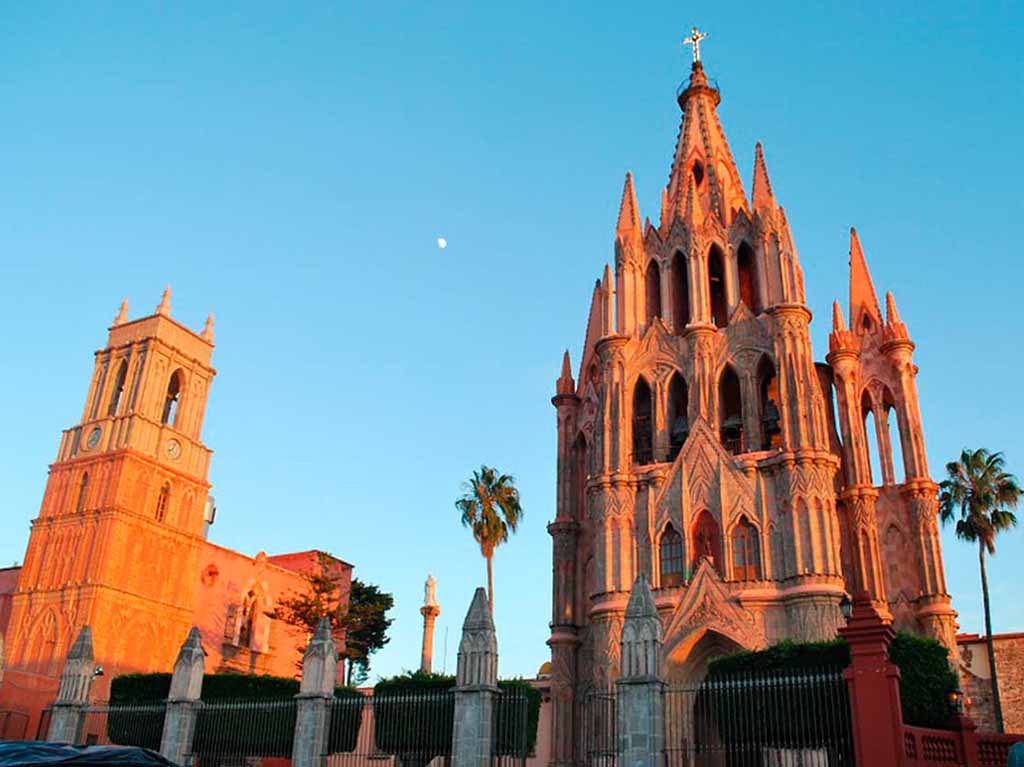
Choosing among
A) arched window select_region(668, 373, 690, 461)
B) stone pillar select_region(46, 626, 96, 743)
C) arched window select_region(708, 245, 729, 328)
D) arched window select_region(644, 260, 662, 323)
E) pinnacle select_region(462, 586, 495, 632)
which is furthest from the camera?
arched window select_region(708, 245, 729, 328)

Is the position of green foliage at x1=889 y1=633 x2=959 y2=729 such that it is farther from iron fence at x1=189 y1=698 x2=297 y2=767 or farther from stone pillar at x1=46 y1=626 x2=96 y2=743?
stone pillar at x1=46 y1=626 x2=96 y2=743

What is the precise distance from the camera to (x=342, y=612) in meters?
45.4

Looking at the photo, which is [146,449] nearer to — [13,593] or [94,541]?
[94,541]

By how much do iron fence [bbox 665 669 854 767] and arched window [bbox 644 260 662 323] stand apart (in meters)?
24.8

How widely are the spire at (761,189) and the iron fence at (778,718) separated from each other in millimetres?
26384

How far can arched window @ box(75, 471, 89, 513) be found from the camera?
44.7m

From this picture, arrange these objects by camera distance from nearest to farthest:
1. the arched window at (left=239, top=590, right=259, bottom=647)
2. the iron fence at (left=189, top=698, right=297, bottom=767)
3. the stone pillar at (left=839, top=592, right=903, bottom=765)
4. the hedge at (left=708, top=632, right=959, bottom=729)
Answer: the stone pillar at (left=839, top=592, right=903, bottom=765) < the hedge at (left=708, top=632, right=959, bottom=729) < the iron fence at (left=189, top=698, right=297, bottom=767) < the arched window at (left=239, top=590, right=259, bottom=647)

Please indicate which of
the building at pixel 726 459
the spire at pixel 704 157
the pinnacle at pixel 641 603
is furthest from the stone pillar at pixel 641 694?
the spire at pixel 704 157

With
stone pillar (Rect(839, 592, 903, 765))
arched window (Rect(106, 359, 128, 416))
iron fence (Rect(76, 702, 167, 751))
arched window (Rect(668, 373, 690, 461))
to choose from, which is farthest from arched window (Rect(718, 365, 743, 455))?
arched window (Rect(106, 359, 128, 416))

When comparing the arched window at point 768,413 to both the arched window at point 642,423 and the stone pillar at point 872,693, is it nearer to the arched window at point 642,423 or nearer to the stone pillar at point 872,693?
the arched window at point 642,423

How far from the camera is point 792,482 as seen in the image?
33500 millimetres

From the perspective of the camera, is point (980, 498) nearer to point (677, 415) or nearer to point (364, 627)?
point (677, 415)

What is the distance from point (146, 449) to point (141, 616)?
801cm

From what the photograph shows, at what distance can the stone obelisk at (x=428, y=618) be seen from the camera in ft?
150
